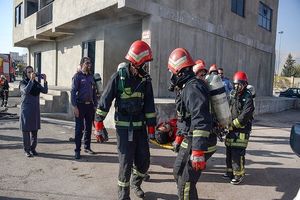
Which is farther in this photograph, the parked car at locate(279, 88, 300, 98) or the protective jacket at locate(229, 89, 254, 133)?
the parked car at locate(279, 88, 300, 98)

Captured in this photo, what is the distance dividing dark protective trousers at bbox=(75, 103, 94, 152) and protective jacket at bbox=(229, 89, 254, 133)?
2885mm

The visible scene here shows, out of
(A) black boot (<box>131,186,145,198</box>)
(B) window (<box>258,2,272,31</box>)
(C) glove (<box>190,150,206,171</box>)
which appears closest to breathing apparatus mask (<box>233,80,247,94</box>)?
(A) black boot (<box>131,186,145,198</box>)

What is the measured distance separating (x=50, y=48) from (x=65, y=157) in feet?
53.0

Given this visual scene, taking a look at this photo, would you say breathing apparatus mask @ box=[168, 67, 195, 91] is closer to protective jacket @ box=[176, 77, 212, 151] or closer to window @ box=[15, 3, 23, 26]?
protective jacket @ box=[176, 77, 212, 151]

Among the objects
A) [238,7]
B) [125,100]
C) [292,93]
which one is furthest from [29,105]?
[292,93]

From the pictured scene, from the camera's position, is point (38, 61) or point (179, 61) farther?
point (38, 61)

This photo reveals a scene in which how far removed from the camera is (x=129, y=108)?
4.32 metres

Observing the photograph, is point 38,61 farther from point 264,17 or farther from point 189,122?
point 189,122

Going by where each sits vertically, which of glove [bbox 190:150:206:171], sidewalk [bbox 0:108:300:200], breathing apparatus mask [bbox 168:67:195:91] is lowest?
sidewalk [bbox 0:108:300:200]

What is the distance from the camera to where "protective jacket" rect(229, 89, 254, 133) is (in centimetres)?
541

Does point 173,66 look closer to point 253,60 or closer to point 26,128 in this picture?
point 26,128

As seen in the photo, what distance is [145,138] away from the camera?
446 cm

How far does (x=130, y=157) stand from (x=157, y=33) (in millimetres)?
8898

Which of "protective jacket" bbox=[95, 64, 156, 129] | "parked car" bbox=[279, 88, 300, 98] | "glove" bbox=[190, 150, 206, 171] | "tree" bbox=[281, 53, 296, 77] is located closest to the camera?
"glove" bbox=[190, 150, 206, 171]
